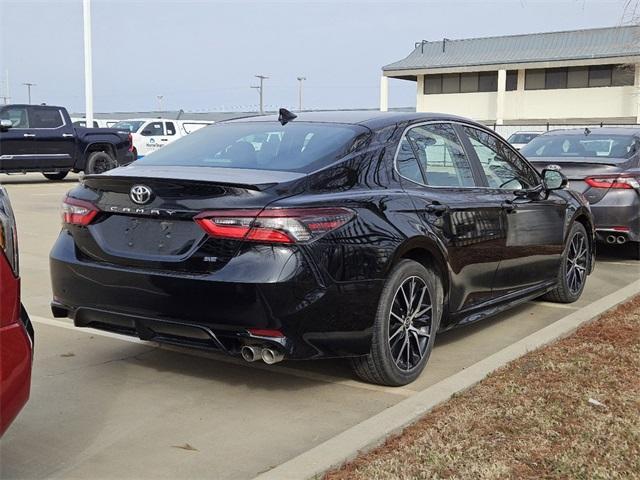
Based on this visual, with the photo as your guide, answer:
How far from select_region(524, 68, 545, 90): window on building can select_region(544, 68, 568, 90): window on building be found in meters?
0.23

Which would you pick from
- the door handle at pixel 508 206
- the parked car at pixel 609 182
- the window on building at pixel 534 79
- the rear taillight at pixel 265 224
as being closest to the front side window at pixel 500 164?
the door handle at pixel 508 206

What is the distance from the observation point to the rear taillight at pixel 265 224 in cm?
375

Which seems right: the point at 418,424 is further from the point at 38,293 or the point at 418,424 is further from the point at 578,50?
the point at 578,50

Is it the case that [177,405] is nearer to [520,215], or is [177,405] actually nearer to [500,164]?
[520,215]

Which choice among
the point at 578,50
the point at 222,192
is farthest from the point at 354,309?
the point at 578,50

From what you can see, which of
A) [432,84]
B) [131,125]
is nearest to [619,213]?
[131,125]

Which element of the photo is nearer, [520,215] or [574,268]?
[520,215]

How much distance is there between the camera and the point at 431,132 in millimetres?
5078

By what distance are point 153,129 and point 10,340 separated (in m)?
25.3

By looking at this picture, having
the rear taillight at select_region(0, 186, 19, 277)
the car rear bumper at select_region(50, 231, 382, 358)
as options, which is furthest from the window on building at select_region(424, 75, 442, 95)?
the rear taillight at select_region(0, 186, 19, 277)

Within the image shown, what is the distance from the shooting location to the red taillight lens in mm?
4211

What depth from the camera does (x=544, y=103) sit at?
145 ft

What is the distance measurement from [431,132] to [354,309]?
64.5 inches

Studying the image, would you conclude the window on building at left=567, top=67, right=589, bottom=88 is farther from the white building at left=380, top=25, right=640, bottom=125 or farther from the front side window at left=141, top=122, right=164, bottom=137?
the front side window at left=141, top=122, right=164, bottom=137
